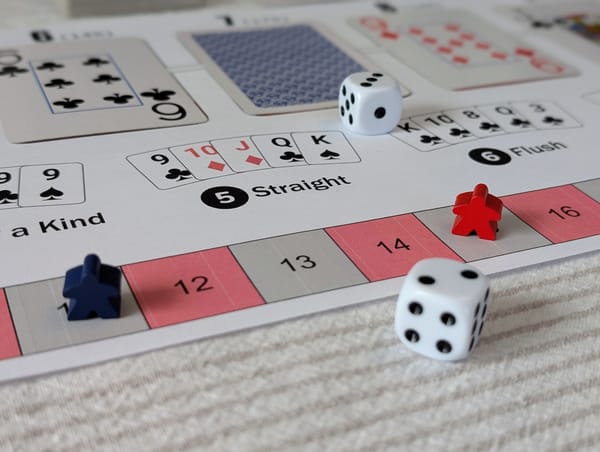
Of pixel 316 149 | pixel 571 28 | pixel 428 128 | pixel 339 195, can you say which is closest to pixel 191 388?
pixel 339 195

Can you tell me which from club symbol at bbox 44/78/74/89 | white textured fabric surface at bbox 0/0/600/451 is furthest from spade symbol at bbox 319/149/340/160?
club symbol at bbox 44/78/74/89

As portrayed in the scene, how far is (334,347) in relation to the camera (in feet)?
2.61

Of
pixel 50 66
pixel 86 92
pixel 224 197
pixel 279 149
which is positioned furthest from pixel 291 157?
pixel 50 66

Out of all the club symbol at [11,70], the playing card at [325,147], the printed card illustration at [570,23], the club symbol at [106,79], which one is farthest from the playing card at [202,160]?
the printed card illustration at [570,23]

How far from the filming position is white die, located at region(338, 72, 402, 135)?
1.15 m

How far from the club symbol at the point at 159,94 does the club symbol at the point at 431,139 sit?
1.28 ft

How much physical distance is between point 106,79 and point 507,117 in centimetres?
63

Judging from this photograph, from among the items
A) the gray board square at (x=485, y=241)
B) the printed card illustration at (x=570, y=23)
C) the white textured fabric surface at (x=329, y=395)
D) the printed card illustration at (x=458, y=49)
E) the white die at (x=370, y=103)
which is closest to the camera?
the white textured fabric surface at (x=329, y=395)

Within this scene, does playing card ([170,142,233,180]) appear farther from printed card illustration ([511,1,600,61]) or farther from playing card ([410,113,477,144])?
printed card illustration ([511,1,600,61])

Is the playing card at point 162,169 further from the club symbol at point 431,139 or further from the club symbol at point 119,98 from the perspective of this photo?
the club symbol at point 431,139

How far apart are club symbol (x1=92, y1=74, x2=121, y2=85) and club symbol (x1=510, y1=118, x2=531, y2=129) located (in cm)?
62

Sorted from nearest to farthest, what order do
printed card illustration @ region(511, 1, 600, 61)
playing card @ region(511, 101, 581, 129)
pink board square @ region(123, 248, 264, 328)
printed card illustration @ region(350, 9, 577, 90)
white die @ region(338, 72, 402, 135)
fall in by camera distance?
pink board square @ region(123, 248, 264, 328)
white die @ region(338, 72, 402, 135)
playing card @ region(511, 101, 581, 129)
printed card illustration @ region(350, 9, 577, 90)
printed card illustration @ region(511, 1, 600, 61)

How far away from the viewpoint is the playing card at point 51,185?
0.97 metres

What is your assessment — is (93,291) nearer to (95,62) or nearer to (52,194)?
(52,194)
